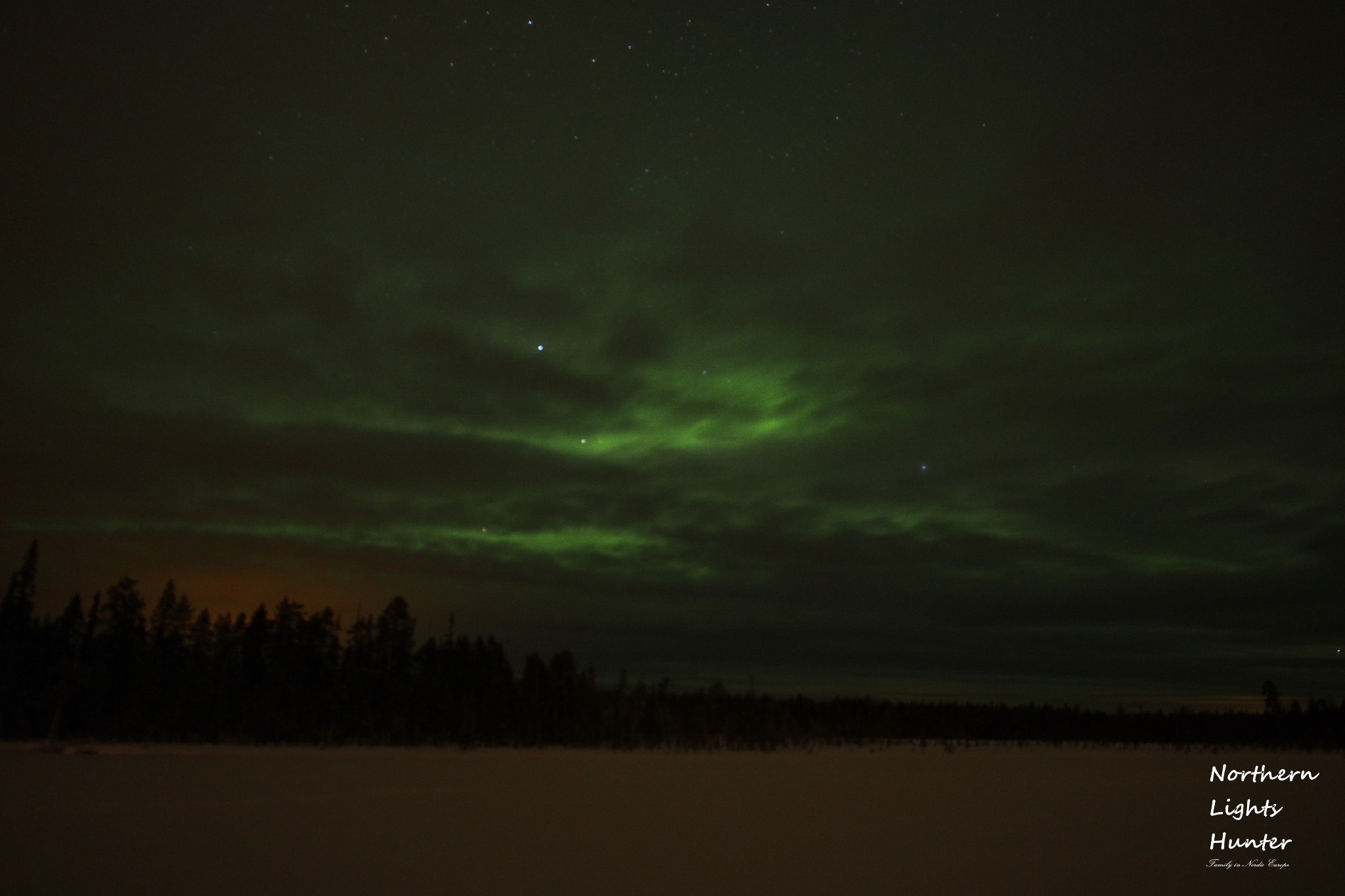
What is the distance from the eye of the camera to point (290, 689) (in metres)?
116

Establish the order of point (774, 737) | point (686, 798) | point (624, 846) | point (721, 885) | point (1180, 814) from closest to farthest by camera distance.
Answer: point (721, 885)
point (624, 846)
point (1180, 814)
point (686, 798)
point (774, 737)

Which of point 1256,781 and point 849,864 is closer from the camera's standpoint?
point 849,864

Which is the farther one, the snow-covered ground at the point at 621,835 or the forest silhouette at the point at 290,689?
the forest silhouette at the point at 290,689

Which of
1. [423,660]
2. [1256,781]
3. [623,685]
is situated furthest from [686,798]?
[623,685]

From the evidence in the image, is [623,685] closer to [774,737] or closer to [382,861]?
[774,737]

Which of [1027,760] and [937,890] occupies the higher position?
A: [937,890]

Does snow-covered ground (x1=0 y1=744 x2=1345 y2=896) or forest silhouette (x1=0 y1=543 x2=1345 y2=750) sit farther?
forest silhouette (x1=0 y1=543 x2=1345 y2=750)

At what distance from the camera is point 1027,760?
10281cm

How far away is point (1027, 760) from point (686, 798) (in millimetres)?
79021

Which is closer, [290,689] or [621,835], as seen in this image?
[621,835]

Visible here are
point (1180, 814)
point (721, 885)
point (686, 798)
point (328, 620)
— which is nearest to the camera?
point (721, 885)

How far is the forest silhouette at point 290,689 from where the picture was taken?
3760 inches

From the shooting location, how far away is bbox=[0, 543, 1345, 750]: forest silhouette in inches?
3760

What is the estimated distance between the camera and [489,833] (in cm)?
2577
